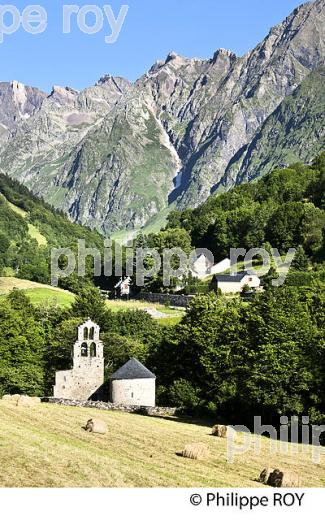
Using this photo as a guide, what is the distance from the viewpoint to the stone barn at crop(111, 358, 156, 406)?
60312 millimetres

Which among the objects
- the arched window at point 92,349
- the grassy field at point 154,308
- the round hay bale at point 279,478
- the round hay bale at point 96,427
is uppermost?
the grassy field at point 154,308

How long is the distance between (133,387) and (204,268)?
289ft

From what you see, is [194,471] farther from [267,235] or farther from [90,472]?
[267,235]

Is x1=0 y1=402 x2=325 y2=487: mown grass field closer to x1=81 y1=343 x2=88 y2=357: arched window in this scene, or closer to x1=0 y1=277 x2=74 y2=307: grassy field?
x1=81 y1=343 x2=88 y2=357: arched window

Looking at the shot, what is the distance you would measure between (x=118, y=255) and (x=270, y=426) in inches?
4239

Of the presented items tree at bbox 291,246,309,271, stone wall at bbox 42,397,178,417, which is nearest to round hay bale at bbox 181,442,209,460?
stone wall at bbox 42,397,178,417

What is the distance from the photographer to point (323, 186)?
511 ft

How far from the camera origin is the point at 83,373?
210 ft

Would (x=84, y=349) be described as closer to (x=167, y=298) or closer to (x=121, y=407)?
(x=121, y=407)

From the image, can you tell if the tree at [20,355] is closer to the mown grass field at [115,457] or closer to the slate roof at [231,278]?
the mown grass field at [115,457]

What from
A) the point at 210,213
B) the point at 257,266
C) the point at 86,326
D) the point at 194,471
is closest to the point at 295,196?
the point at 210,213

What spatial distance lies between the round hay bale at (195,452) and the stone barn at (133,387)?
2105 centimetres

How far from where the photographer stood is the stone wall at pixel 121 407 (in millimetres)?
58062

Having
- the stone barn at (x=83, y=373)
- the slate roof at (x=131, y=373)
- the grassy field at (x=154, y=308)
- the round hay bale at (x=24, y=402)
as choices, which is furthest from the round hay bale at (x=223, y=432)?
the grassy field at (x=154, y=308)
